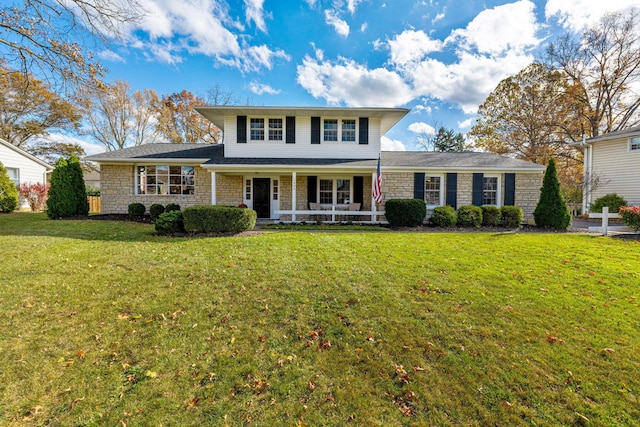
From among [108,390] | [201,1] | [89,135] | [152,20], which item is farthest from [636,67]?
[89,135]

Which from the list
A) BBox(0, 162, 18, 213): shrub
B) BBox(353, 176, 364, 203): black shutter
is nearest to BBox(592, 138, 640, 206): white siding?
BBox(353, 176, 364, 203): black shutter

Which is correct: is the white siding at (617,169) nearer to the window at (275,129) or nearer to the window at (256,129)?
the window at (275,129)

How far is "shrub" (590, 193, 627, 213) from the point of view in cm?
1531

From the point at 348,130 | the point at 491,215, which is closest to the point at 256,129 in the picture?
the point at 348,130

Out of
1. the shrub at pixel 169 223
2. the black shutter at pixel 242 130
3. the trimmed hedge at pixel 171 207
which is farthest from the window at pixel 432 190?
the trimmed hedge at pixel 171 207

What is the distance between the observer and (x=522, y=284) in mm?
4941

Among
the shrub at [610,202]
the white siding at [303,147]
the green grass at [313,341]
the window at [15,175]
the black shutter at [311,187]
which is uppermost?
the white siding at [303,147]

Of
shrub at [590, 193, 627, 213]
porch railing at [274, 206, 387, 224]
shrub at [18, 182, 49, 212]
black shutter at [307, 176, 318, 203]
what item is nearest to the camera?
porch railing at [274, 206, 387, 224]

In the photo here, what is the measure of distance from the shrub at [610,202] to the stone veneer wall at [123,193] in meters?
22.4

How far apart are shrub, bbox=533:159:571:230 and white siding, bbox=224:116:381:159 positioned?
7180mm

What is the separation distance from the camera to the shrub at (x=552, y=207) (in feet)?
35.3

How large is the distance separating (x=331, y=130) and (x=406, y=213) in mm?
5740

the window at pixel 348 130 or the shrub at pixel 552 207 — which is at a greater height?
the window at pixel 348 130

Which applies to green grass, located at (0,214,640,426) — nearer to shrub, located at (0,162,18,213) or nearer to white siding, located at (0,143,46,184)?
shrub, located at (0,162,18,213)
